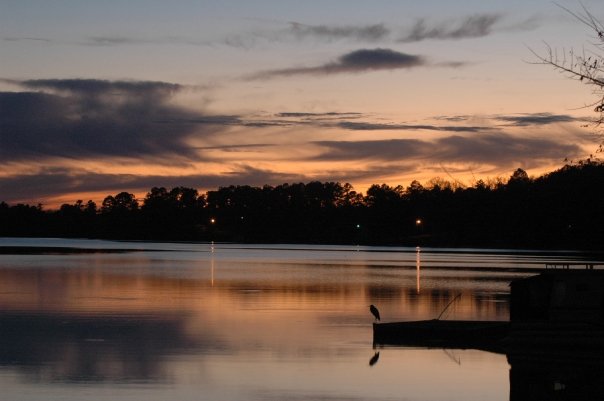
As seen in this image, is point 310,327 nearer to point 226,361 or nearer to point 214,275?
point 226,361

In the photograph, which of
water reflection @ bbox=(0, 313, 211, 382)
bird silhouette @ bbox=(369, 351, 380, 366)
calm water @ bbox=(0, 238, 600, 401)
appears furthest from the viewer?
bird silhouette @ bbox=(369, 351, 380, 366)

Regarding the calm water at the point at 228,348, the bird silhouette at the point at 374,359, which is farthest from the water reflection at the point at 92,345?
the bird silhouette at the point at 374,359

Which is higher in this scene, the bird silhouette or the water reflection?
the water reflection

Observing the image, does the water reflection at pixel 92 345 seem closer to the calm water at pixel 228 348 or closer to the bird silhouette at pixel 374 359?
the calm water at pixel 228 348

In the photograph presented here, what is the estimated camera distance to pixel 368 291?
2223 inches

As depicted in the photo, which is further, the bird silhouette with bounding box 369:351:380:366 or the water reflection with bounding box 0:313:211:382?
the bird silhouette with bounding box 369:351:380:366

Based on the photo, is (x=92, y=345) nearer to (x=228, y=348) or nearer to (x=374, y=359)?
→ (x=228, y=348)

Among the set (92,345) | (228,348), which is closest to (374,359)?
(228,348)

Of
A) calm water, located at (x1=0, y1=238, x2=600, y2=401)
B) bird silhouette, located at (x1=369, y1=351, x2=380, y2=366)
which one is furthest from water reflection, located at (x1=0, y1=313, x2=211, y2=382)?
bird silhouette, located at (x1=369, y1=351, x2=380, y2=366)

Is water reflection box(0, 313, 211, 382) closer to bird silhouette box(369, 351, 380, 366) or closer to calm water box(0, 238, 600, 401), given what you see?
calm water box(0, 238, 600, 401)

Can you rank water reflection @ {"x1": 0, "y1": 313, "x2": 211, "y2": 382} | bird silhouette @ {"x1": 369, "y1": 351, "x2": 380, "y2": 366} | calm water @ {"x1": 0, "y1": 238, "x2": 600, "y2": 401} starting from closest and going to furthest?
calm water @ {"x1": 0, "y1": 238, "x2": 600, "y2": 401}
water reflection @ {"x1": 0, "y1": 313, "x2": 211, "y2": 382}
bird silhouette @ {"x1": 369, "y1": 351, "x2": 380, "y2": 366}

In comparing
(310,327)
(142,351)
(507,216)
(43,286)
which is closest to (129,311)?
(310,327)

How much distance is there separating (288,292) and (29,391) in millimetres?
33519

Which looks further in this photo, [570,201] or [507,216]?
[507,216]
